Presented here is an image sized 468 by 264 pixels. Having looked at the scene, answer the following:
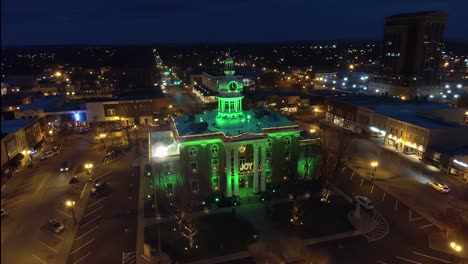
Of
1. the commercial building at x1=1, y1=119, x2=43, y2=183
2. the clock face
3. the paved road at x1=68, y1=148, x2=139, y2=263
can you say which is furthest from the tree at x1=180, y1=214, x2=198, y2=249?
the commercial building at x1=1, y1=119, x2=43, y2=183

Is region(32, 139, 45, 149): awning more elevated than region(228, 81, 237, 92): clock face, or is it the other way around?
region(228, 81, 237, 92): clock face

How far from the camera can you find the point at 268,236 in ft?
124

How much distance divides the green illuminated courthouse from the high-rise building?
3277 inches

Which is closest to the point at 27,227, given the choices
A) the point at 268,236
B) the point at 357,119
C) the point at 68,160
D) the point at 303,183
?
the point at 68,160

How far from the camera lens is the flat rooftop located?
1863 inches

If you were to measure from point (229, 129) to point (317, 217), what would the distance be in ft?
62.3

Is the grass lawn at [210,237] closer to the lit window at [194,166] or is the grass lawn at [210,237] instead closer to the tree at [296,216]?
the tree at [296,216]

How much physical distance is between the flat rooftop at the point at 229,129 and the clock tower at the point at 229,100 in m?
1.47

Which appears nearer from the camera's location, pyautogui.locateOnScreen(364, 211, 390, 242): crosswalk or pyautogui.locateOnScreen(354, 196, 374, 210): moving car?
pyautogui.locateOnScreen(364, 211, 390, 242): crosswalk

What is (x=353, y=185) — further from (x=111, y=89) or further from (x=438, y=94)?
(x=111, y=89)

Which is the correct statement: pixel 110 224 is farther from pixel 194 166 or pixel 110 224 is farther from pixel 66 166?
pixel 66 166

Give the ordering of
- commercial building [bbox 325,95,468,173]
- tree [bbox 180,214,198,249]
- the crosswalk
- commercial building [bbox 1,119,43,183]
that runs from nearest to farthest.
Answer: tree [bbox 180,214,198,249] → the crosswalk → commercial building [bbox 1,119,43,183] → commercial building [bbox 325,95,468,173]

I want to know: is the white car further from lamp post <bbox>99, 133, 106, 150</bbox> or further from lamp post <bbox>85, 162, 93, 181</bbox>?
lamp post <bbox>99, 133, 106, 150</bbox>

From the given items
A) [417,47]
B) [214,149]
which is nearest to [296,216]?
[214,149]
